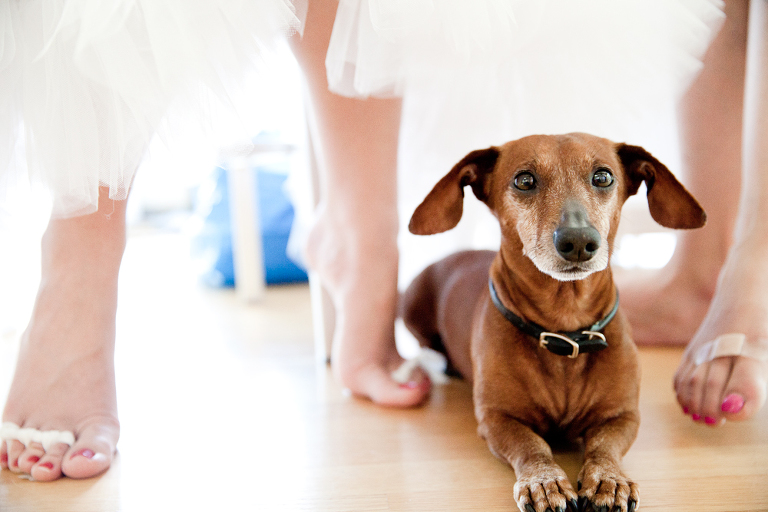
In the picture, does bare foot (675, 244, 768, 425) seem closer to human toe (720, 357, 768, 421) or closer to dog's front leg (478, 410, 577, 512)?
human toe (720, 357, 768, 421)

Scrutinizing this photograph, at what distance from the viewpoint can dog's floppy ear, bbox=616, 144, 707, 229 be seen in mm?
Result: 1045

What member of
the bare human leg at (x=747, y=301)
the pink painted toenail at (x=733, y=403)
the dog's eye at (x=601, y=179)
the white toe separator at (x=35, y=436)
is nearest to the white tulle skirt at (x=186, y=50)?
the bare human leg at (x=747, y=301)

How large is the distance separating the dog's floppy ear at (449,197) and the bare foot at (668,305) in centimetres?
65

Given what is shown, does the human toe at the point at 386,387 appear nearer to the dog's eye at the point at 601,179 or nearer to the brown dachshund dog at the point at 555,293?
the brown dachshund dog at the point at 555,293

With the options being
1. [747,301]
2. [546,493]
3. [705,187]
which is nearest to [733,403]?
[747,301]

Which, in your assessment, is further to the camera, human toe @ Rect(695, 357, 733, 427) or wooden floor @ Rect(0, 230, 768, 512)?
human toe @ Rect(695, 357, 733, 427)

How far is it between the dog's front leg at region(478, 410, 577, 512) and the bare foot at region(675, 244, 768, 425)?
329mm

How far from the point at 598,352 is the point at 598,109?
587mm

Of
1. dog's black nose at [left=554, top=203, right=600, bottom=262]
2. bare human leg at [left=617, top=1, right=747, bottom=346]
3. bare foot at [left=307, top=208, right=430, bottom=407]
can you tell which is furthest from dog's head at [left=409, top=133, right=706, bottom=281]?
bare human leg at [left=617, top=1, right=747, bottom=346]

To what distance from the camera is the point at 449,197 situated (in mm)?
1099

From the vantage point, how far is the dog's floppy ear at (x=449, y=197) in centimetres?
109

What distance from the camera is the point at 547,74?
1369mm

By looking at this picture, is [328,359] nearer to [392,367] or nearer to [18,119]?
[392,367]

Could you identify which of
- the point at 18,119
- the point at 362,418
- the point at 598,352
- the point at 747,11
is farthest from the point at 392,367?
the point at 747,11
